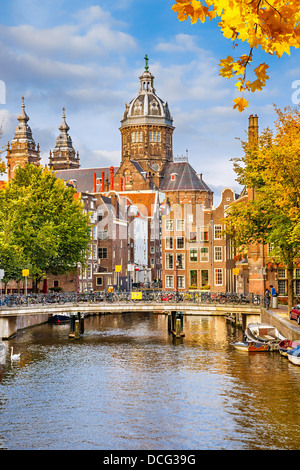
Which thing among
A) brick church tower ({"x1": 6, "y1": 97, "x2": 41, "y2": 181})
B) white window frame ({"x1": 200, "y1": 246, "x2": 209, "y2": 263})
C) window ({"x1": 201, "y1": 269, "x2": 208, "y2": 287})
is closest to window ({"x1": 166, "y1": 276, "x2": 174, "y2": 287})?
window ({"x1": 201, "y1": 269, "x2": 208, "y2": 287})

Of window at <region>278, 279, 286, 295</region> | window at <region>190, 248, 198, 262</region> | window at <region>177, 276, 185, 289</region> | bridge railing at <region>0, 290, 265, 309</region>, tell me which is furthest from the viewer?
window at <region>177, 276, 185, 289</region>

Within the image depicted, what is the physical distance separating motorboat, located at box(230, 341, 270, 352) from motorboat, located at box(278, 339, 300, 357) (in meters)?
2.16

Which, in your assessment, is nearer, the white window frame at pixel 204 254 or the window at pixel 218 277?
the window at pixel 218 277

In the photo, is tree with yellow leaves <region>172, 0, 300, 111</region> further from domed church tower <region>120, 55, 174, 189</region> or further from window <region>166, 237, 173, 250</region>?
domed church tower <region>120, 55, 174, 189</region>

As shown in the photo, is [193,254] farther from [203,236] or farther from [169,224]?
[169,224]

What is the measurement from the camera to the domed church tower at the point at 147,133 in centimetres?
16662

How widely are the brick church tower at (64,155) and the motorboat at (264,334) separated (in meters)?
151

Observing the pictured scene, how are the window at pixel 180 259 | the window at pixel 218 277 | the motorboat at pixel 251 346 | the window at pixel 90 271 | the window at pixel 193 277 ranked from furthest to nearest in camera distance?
the window at pixel 90 271 < the window at pixel 180 259 < the window at pixel 193 277 < the window at pixel 218 277 < the motorboat at pixel 251 346

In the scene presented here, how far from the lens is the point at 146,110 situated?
550ft

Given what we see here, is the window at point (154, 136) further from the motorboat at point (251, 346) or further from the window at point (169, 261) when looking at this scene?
the motorboat at point (251, 346)

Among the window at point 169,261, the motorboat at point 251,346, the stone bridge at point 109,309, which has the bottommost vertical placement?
the motorboat at point 251,346

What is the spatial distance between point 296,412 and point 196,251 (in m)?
61.9

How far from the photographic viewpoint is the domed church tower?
167 m

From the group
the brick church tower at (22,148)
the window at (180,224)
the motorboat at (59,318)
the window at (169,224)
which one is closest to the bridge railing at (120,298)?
the motorboat at (59,318)
